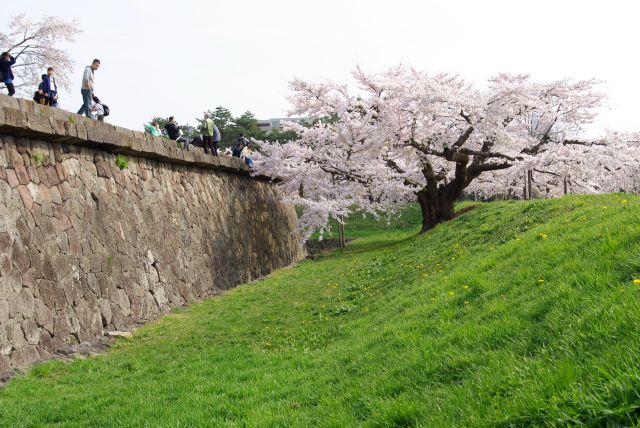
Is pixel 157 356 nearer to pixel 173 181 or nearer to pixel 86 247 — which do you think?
pixel 86 247

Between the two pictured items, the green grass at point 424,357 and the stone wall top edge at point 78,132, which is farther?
the stone wall top edge at point 78,132

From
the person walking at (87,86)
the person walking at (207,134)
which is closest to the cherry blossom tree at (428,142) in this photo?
the person walking at (207,134)

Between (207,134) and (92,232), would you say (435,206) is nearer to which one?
(207,134)

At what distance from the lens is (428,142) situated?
21.6 m

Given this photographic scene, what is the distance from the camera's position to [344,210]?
22500 mm

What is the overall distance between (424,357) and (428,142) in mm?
17817

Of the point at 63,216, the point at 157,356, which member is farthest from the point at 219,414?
the point at 63,216

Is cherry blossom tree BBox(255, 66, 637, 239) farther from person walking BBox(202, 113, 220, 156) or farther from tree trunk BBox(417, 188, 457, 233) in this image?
person walking BBox(202, 113, 220, 156)

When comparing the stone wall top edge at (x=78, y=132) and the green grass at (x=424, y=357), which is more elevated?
the stone wall top edge at (x=78, y=132)

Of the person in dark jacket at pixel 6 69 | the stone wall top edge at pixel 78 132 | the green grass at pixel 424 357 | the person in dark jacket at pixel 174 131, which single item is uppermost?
the person in dark jacket at pixel 6 69

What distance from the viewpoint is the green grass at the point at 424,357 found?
10.2 ft

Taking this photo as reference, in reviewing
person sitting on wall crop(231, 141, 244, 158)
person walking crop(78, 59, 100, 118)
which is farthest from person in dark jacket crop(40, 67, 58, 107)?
person sitting on wall crop(231, 141, 244, 158)

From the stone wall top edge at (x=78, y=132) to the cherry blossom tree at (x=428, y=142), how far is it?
737cm

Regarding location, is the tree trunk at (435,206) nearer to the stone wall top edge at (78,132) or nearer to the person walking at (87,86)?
the stone wall top edge at (78,132)
